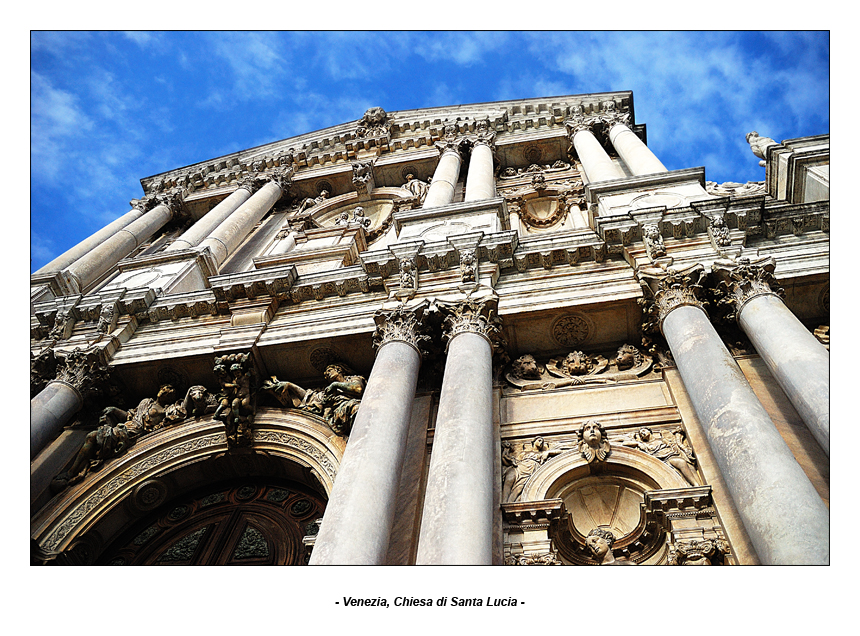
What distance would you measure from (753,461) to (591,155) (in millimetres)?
12305

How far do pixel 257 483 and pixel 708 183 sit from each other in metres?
13.9

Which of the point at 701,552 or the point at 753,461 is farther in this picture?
the point at 701,552

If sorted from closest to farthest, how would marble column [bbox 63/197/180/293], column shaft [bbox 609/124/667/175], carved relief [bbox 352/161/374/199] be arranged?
column shaft [bbox 609/124/667/175] → marble column [bbox 63/197/180/293] → carved relief [bbox 352/161/374/199]

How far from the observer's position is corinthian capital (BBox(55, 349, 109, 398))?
33.7ft

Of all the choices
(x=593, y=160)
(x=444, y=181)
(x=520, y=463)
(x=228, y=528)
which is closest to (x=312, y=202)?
(x=444, y=181)

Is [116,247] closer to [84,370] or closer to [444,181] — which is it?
[84,370]

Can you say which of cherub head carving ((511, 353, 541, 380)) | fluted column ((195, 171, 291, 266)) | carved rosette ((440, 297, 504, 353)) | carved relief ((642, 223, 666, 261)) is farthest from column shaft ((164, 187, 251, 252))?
carved relief ((642, 223, 666, 261))

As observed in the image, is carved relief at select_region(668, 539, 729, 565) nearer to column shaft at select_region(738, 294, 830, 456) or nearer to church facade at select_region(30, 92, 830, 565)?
church facade at select_region(30, 92, 830, 565)

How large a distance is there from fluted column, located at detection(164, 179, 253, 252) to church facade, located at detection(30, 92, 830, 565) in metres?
2.46

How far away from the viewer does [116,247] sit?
17406 mm

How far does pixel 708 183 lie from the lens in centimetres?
1681

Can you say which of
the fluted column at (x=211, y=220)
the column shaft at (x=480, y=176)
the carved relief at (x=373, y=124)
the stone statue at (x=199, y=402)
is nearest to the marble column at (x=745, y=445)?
the column shaft at (x=480, y=176)

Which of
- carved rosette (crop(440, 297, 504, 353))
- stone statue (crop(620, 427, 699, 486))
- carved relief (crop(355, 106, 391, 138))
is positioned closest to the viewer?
stone statue (crop(620, 427, 699, 486))
